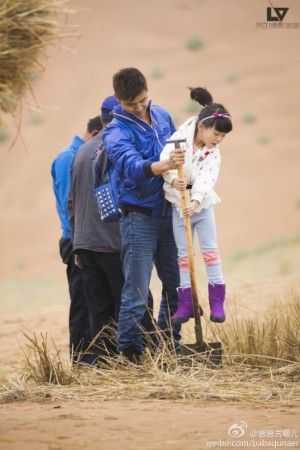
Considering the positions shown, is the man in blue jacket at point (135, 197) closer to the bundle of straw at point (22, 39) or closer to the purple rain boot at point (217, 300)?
the purple rain boot at point (217, 300)

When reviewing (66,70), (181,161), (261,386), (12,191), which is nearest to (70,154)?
(181,161)

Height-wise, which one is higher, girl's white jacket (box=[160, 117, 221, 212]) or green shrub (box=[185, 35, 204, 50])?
green shrub (box=[185, 35, 204, 50])

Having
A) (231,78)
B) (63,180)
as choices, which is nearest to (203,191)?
(63,180)

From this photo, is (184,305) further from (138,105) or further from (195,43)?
(195,43)

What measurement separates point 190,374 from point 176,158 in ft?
4.27

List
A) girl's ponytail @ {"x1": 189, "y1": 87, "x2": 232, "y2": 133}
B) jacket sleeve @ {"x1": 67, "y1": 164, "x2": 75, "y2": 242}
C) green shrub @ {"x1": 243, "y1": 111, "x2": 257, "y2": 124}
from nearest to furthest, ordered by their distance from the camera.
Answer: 1. girl's ponytail @ {"x1": 189, "y1": 87, "x2": 232, "y2": 133}
2. jacket sleeve @ {"x1": 67, "y1": 164, "x2": 75, "y2": 242}
3. green shrub @ {"x1": 243, "y1": 111, "x2": 257, "y2": 124}

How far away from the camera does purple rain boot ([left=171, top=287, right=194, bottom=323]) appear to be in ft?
22.0

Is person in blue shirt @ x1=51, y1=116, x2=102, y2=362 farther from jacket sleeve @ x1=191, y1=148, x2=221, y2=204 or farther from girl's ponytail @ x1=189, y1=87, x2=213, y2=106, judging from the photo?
jacket sleeve @ x1=191, y1=148, x2=221, y2=204

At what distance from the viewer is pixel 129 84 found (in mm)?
6645

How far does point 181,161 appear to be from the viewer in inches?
251

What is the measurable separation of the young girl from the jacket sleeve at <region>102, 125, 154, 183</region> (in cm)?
18

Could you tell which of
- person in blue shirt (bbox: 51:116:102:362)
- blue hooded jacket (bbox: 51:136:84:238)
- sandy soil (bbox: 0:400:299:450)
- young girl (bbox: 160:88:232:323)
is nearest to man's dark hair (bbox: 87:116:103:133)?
person in blue shirt (bbox: 51:116:102:362)

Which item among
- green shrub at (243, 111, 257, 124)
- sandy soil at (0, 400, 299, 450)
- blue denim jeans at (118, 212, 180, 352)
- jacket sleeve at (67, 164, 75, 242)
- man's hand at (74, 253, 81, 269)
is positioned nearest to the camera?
sandy soil at (0, 400, 299, 450)

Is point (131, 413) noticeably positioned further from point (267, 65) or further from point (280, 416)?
point (267, 65)
